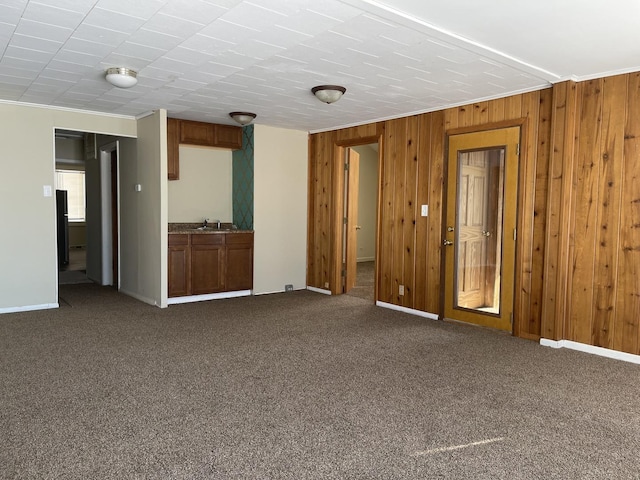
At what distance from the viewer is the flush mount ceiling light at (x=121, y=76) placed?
3809mm

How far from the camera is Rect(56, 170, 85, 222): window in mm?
10750

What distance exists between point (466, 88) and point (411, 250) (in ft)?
6.14

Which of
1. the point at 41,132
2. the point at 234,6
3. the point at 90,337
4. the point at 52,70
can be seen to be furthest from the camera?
the point at 41,132

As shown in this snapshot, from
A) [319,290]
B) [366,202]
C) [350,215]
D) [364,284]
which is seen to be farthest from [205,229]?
[366,202]

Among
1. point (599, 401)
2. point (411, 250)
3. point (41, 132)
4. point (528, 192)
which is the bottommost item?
point (599, 401)

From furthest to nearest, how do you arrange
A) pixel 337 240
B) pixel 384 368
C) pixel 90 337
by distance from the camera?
pixel 337 240 < pixel 90 337 < pixel 384 368

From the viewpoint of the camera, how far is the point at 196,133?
6012mm

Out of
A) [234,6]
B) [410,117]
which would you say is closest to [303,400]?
[234,6]

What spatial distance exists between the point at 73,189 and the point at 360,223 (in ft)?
21.5

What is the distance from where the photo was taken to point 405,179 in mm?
5457

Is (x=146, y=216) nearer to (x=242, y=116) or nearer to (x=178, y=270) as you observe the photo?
(x=178, y=270)

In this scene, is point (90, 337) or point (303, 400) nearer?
point (303, 400)

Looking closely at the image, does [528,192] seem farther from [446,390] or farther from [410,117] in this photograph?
[446,390]

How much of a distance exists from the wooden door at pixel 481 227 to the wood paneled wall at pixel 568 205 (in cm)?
11
